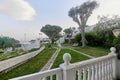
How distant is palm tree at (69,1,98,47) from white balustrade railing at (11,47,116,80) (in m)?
10.9

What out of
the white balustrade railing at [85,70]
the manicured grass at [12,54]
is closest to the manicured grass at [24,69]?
the manicured grass at [12,54]

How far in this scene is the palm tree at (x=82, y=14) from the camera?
13480 millimetres

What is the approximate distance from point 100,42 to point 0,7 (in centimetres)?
860

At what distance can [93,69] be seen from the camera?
6.59ft

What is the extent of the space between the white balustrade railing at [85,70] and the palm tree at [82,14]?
10.9m

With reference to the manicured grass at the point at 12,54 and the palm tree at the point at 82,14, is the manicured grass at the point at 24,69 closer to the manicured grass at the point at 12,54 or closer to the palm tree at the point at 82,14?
→ the manicured grass at the point at 12,54

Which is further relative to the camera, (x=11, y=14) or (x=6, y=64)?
(x=11, y=14)

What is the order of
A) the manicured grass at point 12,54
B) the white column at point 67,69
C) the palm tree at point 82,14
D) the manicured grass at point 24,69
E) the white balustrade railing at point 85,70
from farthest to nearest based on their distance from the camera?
the palm tree at point 82,14
the manicured grass at point 12,54
the manicured grass at point 24,69
the white column at point 67,69
the white balustrade railing at point 85,70

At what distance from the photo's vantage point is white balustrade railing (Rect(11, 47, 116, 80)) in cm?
140

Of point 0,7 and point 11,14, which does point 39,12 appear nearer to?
point 11,14

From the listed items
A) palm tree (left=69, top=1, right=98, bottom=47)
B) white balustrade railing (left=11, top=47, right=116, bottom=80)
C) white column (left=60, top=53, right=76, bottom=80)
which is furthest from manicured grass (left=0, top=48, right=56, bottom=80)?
palm tree (left=69, top=1, right=98, bottom=47)

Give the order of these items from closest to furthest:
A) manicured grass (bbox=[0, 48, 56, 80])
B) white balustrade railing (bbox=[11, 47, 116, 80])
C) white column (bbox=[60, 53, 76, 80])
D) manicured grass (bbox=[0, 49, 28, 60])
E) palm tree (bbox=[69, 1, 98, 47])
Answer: white balustrade railing (bbox=[11, 47, 116, 80]), white column (bbox=[60, 53, 76, 80]), manicured grass (bbox=[0, 48, 56, 80]), manicured grass (bbox=[0, 49, 28, 60]), palm tree (bbox=[69, 1, 98, 47])

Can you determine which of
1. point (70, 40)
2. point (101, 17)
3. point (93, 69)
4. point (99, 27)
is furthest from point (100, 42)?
point (93, 69)

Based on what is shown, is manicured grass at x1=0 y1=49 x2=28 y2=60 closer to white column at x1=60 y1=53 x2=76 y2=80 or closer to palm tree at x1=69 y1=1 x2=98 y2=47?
white column at x1=60 y1=53 x2=76 y2=80
